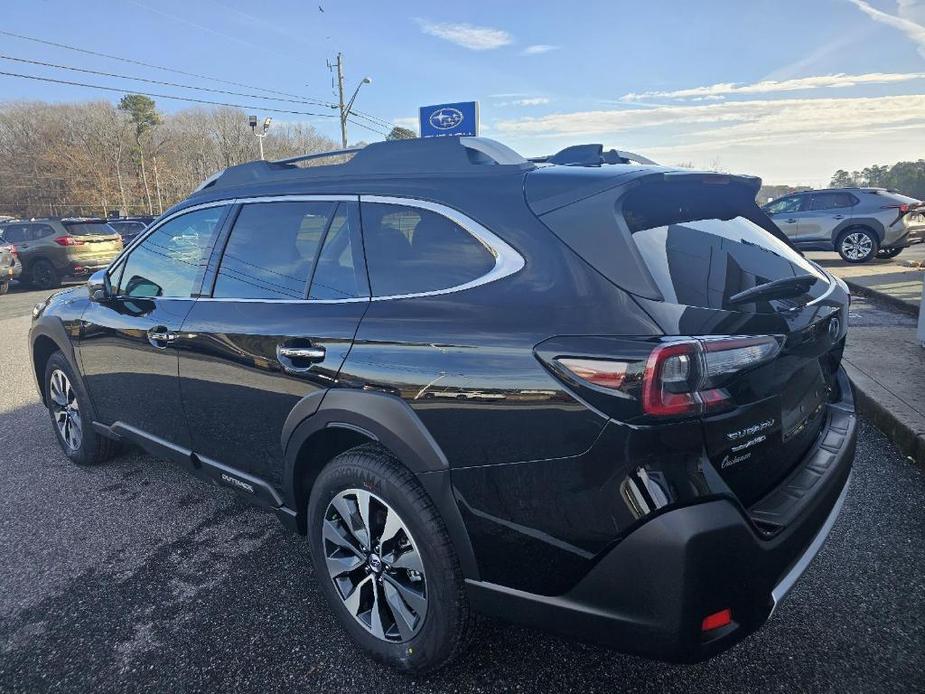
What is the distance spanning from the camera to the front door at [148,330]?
3.01 m

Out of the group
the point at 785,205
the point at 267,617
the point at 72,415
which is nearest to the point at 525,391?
the point at 267,617

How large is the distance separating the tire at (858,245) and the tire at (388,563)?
15350 millimetres

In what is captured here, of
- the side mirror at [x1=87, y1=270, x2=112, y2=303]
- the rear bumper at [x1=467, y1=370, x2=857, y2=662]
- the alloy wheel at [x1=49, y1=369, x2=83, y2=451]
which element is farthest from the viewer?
the alloy wheel at [x1=49, y1=369, x2=83, y2=451]

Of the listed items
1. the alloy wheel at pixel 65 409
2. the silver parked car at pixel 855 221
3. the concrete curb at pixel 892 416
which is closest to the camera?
the concrete curb at pixel 892 416

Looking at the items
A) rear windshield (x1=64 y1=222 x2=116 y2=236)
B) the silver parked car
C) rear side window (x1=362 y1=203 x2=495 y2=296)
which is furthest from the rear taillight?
rear windshield (x1=64 y1=222 x2=116 y2=236)

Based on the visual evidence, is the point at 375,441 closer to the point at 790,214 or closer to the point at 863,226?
the point at 863,226

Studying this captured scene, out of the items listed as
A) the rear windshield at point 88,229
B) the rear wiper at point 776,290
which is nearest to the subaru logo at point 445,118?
the rear windshield at point 88,229

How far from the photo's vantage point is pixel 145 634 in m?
2.43

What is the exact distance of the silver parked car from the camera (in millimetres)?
13305

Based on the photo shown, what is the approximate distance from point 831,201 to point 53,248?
64.4 feet

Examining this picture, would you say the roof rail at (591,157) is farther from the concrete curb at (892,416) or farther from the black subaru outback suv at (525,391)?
the concrete curb at (892,416)

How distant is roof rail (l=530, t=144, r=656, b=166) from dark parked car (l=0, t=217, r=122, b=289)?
1646cm

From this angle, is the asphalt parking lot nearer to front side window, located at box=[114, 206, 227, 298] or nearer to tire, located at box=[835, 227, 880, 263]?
front side window, located at box=[114, 206, 227, 298]

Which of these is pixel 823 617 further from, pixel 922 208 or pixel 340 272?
pixel 922 208
